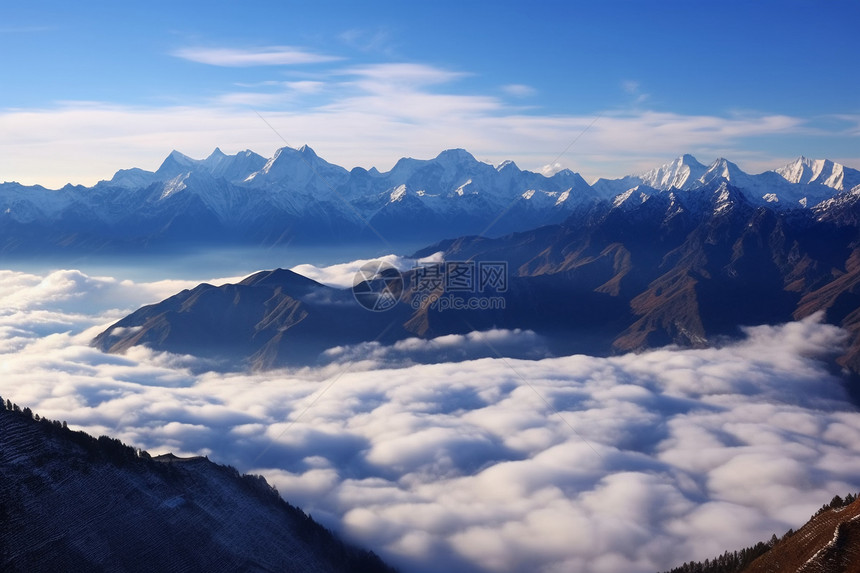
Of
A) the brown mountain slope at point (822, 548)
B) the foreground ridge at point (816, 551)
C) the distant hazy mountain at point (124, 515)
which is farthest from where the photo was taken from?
the distant hazy mountain at point (124, 515)

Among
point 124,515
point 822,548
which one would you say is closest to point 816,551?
point 822,548

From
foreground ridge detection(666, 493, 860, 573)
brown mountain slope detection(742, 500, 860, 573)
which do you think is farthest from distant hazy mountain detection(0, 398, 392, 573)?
brown mountain slope detection(742, 500, 860, 573)

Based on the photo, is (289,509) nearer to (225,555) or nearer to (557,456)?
(225,555)

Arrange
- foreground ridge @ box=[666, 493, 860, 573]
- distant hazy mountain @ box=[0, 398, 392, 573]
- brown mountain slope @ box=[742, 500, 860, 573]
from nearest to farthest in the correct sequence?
brown mountain slope @ box=[742, 500, 860, 573]
foreground ridge @ box=[666, 493, 860, 573]
distant hazy mountain @ box=[0, 398, 392, 573]

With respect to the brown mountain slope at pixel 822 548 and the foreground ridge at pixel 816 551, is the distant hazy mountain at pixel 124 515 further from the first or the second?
the brown mountain slope at pixel 822 548

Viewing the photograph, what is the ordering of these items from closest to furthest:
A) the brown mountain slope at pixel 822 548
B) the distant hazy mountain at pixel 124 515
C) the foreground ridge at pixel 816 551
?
1. the brown mountain slope at pixel 822 548
2. the foreground ridge at pixel 816 551
3. the distant hazy mountain at pixel 124 515

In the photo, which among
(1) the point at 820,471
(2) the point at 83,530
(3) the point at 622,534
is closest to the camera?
(2) the point at 83,530

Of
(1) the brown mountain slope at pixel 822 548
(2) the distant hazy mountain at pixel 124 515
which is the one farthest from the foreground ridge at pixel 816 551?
(2) the distant hazy mountain at pixel 124 515

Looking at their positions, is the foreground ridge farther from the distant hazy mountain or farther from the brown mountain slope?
the distant hazy mountain

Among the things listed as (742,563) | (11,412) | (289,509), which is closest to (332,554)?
(289,509)
